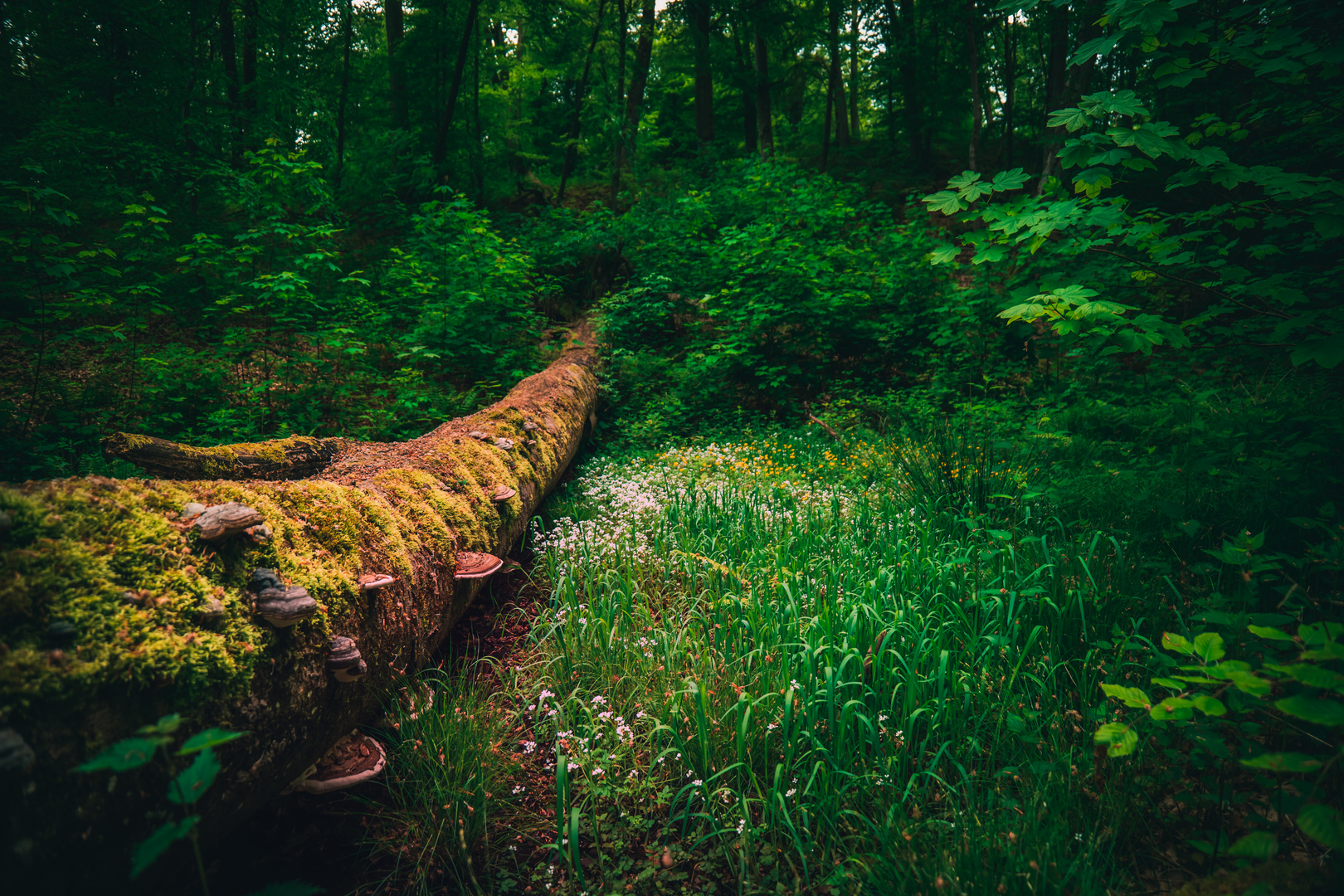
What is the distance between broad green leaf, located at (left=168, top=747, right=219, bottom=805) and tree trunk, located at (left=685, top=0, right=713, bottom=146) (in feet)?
58.0

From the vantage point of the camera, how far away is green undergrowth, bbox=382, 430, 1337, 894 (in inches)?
77.7

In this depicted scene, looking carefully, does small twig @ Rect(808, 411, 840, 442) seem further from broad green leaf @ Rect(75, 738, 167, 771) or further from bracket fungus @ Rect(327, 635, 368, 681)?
broad green leaf @ Rect(75, 738, 167, 771)

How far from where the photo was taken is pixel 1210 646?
175cm

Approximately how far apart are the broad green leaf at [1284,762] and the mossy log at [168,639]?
8.58 feet

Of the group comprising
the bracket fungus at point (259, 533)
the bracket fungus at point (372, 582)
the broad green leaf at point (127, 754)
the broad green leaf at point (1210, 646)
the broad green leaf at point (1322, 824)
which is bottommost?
the broad green leaf at point (1322, 824)

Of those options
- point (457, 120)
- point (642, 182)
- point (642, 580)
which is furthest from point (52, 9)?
point (642, 580)

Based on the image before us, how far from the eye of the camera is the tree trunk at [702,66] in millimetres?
15242

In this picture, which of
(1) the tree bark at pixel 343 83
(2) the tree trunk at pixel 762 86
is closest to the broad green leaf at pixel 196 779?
(1) the tree bark at pixel 343 83

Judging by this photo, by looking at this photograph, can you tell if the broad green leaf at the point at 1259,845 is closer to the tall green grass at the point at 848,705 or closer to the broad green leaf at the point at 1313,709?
the broad green leaf at the point at 1313,709

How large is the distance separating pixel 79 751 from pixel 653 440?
254 inches

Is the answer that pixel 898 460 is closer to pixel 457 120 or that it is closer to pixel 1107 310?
pixel 1107 310

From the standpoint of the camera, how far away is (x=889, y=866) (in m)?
1.83

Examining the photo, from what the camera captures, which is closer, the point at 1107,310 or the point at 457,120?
the point at 1107,310

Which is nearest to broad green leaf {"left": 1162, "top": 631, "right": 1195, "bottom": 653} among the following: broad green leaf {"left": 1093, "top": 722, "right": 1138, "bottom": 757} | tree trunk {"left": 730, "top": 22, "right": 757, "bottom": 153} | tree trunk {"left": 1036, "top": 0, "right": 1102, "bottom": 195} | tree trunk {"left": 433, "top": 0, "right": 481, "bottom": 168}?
broad green leaf {"left": 1093, "top": 722, "right": 1138, "bottom": 757}
